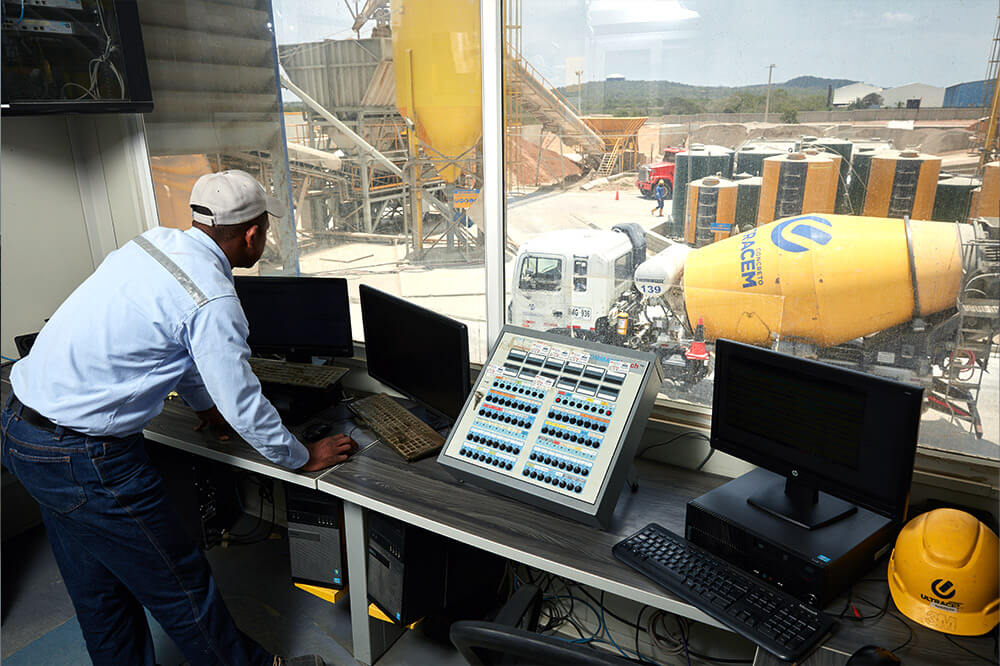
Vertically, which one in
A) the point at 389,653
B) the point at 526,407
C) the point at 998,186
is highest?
the point at 998,186

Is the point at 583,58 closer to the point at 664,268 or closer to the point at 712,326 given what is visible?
the point at 664,268

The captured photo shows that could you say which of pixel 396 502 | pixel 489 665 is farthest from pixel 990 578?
pixel 396 502

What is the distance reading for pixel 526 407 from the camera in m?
1.77

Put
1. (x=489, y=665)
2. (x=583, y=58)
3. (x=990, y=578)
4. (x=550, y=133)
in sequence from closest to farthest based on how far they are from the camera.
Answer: (x=489, y=665)
(x=990, y=578)
(x=583, y=58)
(x=550, y=133)

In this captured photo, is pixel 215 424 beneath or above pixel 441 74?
beneath

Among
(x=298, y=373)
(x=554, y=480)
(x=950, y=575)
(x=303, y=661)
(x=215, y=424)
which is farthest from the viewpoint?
(x=298, y=373)

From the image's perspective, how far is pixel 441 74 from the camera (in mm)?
2182

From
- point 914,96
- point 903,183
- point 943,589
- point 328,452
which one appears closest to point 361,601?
point 328,452

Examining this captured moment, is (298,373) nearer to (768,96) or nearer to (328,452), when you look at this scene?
(328,452)

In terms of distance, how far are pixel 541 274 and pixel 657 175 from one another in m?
0.52

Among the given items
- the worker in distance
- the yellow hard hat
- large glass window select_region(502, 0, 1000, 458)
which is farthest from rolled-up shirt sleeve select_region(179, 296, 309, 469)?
the yellow hard hat

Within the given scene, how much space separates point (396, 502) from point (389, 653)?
Result: 72 centimetres

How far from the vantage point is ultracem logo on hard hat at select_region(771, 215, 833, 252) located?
5.62 feet

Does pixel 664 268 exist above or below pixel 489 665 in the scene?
above
